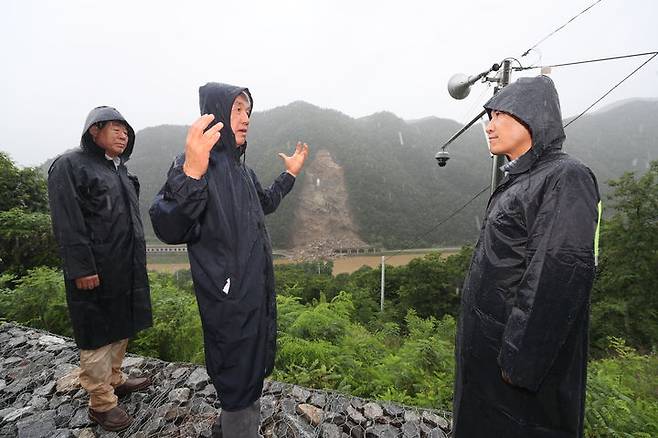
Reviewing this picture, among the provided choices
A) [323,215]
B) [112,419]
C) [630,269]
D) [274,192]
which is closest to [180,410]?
[112,419]

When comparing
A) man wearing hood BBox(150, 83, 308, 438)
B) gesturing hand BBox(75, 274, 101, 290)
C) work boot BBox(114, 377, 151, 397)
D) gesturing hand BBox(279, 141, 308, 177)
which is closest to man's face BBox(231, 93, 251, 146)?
man wearing hood BBox(150, 83, 308, 438)

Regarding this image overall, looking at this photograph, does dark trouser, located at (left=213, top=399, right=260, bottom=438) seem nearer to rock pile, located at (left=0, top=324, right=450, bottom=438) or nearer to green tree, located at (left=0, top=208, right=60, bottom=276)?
rock pile, located at (left=0, top=324, right=450, bottom=438)

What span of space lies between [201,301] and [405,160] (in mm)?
92329

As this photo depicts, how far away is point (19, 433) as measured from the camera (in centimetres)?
245

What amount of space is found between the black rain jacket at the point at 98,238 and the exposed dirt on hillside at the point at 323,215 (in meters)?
54.9

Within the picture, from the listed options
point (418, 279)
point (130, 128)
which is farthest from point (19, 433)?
point (418, 279)

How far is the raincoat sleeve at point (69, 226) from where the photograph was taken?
2311 millimetres

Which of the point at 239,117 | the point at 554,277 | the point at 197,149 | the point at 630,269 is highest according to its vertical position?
the point at 239,117

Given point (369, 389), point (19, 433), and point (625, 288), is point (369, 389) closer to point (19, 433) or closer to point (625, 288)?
point (19, 433)

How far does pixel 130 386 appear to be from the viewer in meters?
2.89

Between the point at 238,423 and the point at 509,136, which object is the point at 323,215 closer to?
the point at 238,423

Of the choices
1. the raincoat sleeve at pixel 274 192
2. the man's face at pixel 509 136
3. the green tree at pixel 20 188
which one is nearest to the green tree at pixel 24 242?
the green tree at pixel 20 188

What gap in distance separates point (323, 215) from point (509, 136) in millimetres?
73081

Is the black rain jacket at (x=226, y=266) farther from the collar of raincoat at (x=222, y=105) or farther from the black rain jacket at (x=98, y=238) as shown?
the black rain jacket at (x=98, y=238)
